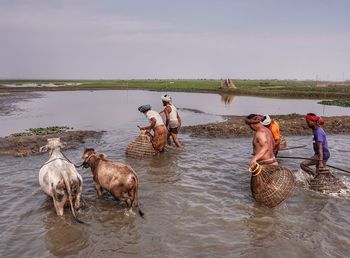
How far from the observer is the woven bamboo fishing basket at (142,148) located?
12891 mm

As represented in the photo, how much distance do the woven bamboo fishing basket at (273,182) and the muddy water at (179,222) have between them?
444mm

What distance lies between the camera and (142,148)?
1289cm

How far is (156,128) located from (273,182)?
5728 mm

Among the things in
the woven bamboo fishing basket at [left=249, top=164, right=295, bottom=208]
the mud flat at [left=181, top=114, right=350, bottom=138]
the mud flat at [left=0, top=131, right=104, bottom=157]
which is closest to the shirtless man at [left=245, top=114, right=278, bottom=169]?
the woven bamboo fishing basket at [left=249, top=164, right=295, bottom=208]

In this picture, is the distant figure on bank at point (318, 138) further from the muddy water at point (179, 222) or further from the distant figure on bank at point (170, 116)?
the distant figure on bank at point (170, 116)

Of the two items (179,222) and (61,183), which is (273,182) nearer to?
(179,222)

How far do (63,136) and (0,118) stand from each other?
12.0 m

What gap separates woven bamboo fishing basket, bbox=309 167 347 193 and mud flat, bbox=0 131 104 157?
33.2 feet

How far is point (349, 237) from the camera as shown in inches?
283

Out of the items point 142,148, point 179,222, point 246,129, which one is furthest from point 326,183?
point 246,129

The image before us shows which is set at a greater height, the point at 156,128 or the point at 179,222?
the point at 156,128

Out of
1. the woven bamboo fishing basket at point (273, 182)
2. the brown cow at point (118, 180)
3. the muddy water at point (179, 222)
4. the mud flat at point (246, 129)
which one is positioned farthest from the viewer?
the mud flat at point (246, 129)

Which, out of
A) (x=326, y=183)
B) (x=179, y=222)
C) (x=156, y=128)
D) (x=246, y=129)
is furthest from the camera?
(x=246, y=129)

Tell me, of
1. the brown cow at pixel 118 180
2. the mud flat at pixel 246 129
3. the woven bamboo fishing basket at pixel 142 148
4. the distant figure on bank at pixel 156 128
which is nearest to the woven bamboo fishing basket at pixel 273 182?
the brown cow at pixel 118 180
